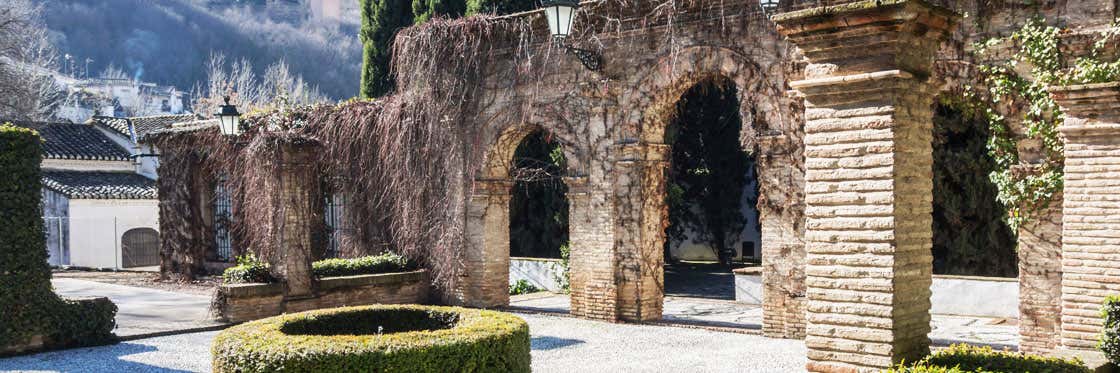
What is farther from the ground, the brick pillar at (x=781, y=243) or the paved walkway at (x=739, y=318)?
the brick pillar at (x=781, y=243)

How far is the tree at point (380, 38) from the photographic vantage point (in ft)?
75.0

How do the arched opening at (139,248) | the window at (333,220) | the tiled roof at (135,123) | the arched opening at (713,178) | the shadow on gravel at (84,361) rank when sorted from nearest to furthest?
the shadow on gravel at (84,361) → the window at (333,220) → the arched opening at (713,178) → the arched opening at (139,248) → the tiled roof at (135,123)

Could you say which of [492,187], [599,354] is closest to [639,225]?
[599,354]

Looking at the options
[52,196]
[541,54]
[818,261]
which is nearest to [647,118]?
[541,54]

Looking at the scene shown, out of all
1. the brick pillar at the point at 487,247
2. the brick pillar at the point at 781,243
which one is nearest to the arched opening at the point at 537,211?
the brick pillar at the point at 487,247

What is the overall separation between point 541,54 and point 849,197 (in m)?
9.01

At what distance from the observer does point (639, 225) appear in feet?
41.3

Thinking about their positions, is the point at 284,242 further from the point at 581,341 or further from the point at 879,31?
the point at 879,31

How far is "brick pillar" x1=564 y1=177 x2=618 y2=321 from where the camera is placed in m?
12.8

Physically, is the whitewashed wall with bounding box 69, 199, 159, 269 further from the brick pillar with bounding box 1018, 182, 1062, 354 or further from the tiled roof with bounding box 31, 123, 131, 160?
the brick pillar with bounding box 1018, 182, 1062, 354

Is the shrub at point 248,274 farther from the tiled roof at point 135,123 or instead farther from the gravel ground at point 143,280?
the tiled roof at point 135,123

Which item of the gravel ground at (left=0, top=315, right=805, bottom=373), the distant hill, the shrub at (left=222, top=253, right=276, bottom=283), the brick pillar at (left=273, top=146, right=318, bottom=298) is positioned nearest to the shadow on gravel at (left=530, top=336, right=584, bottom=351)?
the gravel ground at (left=0, top=315, right=805, bottom=373)

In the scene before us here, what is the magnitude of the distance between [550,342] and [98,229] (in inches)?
739

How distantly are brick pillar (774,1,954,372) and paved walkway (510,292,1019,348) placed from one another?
22.0ft
